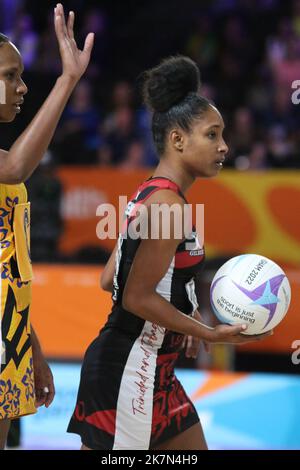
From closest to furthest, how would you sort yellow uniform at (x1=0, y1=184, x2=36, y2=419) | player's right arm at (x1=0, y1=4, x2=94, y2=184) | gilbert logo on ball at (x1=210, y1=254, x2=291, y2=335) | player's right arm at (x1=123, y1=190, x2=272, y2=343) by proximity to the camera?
player's right arm at (x1=0, y1=4, x2=94, y2=184) < yellow uniform at (x1=0, y1=184, x2=36, y2=419) < player's right arm at (x1=123, y1=190, x2=272, y2=343) < gilbert logo on ball at (x1=210, y1=254, x2=291, y2=335)

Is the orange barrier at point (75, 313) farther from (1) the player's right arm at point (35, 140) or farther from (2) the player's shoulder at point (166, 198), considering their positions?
(1) the player's right arm at point (35, 140)

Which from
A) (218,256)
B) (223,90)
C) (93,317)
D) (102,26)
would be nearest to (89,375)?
(93,317)

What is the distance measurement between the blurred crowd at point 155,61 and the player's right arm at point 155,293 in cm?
647

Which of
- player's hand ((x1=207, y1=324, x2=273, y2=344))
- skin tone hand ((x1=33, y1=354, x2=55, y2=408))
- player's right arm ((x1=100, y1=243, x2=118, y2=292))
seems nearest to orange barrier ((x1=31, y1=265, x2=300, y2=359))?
player's right arm ((x1=100, y1=243, x2=118, y2=292))

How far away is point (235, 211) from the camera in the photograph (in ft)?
30.4

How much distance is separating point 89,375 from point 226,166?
6.65m

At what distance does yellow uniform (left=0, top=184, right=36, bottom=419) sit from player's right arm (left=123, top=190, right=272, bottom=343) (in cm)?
39

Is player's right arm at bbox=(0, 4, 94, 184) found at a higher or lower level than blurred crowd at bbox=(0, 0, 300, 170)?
lower

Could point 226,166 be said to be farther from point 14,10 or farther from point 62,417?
point 62,417

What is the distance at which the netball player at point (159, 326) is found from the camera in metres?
3.65

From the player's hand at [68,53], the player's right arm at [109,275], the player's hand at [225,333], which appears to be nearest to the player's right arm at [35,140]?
the player's hand at [68,53]

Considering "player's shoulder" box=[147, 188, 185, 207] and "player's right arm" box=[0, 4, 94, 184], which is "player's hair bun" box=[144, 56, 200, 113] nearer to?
"player's shoulder" box=[147, 188, 185, 207]

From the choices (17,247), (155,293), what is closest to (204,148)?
(155,293)

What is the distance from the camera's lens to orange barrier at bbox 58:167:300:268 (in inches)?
359
